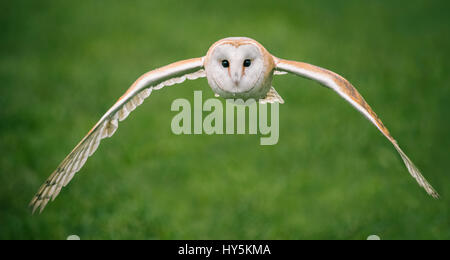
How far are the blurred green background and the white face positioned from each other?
11.9 ft

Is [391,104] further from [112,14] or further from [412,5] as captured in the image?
[112,14]

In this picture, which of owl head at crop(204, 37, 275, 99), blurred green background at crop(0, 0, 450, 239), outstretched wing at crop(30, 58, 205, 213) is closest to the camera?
owl head at crop(204, 37, 275, 99)

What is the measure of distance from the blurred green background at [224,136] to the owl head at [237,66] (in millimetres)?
3616

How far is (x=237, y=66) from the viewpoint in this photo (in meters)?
1.74

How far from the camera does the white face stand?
174cm

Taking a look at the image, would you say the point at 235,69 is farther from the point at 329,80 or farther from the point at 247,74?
the point at 329,80

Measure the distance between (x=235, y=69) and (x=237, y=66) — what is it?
11 millimetres

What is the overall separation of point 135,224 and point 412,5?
530 cm

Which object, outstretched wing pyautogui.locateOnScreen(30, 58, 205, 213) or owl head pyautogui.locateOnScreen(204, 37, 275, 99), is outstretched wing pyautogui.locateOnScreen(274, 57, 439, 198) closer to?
owl head pyautogui.locateOnScreen(204, 37, 275, 99)

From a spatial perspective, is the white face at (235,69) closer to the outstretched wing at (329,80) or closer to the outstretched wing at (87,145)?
the outstretched wing at (329,80)

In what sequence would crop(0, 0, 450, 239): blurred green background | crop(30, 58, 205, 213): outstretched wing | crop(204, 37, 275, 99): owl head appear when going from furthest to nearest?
crop(0, 0, 450, 239): blurred green background
crop(30, 58, 205, 213): outstretched wing
crop(204, 37, 275, 99): owl head

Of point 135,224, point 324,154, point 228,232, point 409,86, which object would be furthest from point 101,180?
point 409,86

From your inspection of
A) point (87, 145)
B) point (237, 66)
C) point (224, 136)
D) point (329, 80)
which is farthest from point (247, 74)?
point (224, 136)

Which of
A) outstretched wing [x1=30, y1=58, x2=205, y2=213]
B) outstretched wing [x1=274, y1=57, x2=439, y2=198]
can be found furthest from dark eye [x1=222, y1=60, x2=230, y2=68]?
outstretched wing [x1=30, y1=58, x2=205, y2=213]
